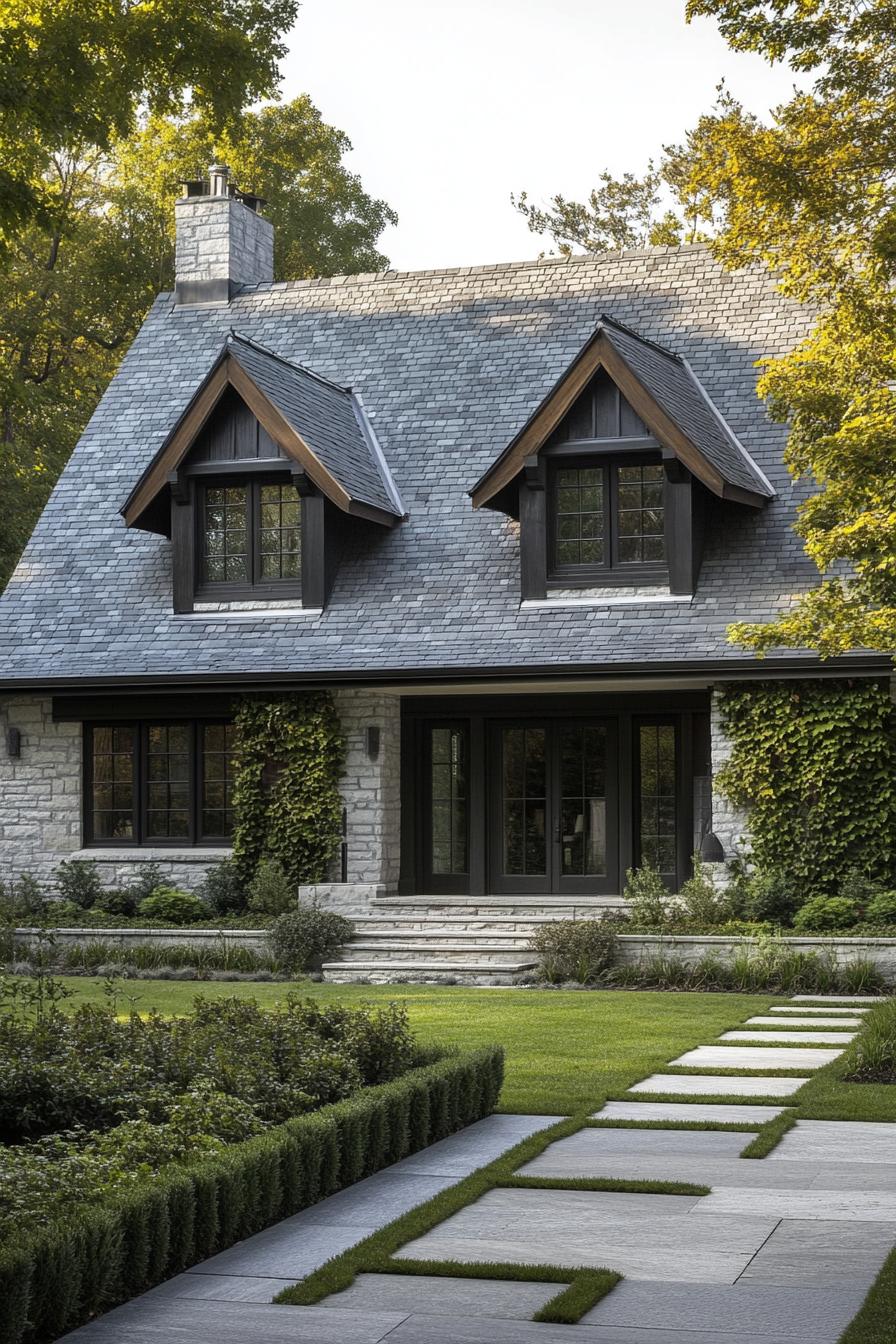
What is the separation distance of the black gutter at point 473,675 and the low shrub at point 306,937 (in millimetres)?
2613

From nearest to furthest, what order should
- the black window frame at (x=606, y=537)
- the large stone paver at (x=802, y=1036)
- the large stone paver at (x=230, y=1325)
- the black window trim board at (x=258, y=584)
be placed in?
1. the large stone paver at (x=230, y=1325)
2. the large stone paver at (x=802, y=1036)
3. the black window frame at (x=606, y=537)
4. the black window trim board at (x=258, y=584)

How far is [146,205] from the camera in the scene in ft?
101

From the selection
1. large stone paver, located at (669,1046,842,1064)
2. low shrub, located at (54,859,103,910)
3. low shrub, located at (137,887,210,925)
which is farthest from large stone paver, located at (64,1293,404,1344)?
low shrub, located at (54,859,103,910)

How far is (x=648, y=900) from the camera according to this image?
16.4 metres

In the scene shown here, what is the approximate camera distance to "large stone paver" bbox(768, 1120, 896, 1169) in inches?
306

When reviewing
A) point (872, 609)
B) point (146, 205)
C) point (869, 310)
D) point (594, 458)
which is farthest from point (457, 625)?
point (146, 205)

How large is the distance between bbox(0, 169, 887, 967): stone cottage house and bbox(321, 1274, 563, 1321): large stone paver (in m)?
11.5

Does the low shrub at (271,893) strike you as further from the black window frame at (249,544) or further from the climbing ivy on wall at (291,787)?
the black window frame at (249,544)

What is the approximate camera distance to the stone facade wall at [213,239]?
A: 23047 mm

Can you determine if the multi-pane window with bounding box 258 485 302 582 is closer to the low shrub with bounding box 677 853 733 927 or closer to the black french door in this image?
the black french door

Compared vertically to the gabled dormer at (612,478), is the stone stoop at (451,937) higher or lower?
lower

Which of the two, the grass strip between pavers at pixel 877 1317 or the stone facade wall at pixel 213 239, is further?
the stone facade wall at pixel 213 239

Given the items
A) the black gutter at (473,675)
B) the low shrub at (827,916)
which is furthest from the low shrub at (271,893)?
the low shrub at (827,916)

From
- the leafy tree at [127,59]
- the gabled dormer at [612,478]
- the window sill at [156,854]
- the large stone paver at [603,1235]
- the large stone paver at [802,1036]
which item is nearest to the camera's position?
the large stone paver at [603,1235]
